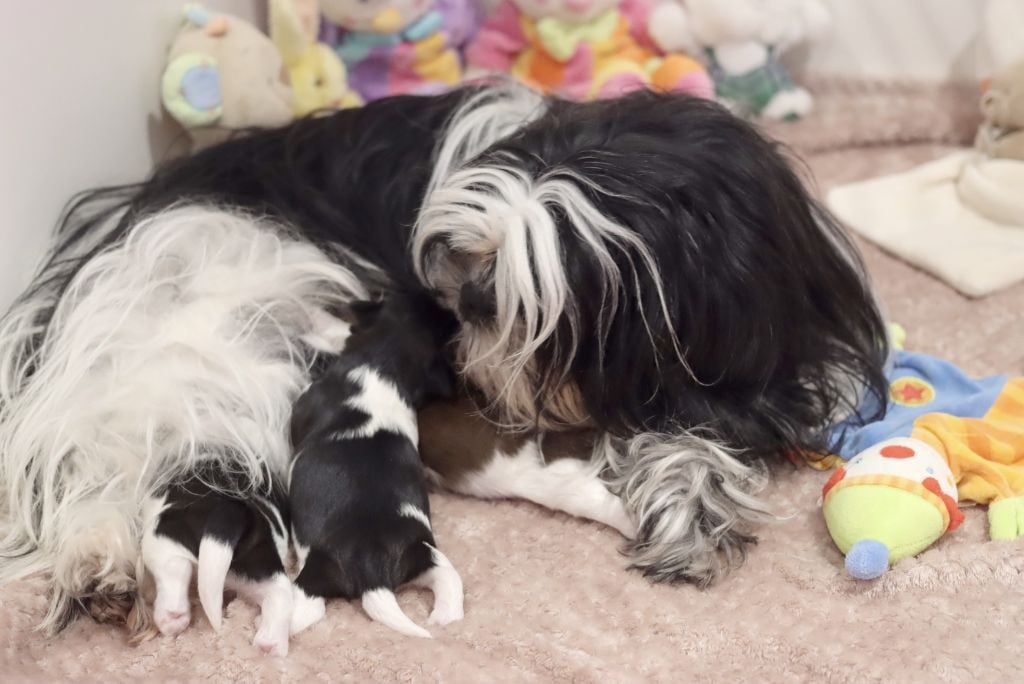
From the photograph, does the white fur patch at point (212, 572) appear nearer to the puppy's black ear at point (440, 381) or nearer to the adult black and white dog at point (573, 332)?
the adult black and white dog at point (573, 332)

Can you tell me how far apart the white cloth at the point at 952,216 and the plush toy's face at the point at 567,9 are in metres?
0.73

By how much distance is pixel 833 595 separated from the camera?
165 centimetres

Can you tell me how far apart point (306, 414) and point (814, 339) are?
820 mm

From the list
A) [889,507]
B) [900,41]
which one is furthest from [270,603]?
[900,41]

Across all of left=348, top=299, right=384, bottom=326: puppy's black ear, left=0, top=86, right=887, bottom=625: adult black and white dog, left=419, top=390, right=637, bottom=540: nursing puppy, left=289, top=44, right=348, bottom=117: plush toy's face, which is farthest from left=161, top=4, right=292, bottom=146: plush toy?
left=419, top=390, right=637, bottom=540: nursing puppy

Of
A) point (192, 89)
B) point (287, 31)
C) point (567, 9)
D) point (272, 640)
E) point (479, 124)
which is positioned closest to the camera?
point (272, 640)

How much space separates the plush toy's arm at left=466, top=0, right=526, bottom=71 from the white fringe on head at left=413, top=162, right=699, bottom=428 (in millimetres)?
1352

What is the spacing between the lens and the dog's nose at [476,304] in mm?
1690

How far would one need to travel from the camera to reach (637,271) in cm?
162

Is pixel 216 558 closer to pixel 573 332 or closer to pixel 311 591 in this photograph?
pixel 311 591

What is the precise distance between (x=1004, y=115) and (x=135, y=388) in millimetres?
2087

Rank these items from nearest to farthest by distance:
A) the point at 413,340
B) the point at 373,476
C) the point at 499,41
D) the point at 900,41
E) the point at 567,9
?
the point at 373,476 < the point at 413,340 < the point at 567,9 < the point at 499,41 < the point at 900,41

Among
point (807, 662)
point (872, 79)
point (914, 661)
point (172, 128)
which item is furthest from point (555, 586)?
point (872, 79)

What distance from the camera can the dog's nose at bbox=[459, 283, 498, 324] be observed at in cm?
169
